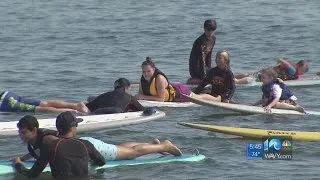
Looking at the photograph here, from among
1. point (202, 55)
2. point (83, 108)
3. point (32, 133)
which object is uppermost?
point (202, 55)

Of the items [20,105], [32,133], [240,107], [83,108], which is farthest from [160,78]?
[32,133]

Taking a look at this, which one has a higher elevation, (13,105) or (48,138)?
(48,138)

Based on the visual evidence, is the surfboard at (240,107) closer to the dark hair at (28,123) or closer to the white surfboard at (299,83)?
the white surfboard at (299,83)

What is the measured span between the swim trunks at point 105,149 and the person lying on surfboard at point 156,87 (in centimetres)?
460

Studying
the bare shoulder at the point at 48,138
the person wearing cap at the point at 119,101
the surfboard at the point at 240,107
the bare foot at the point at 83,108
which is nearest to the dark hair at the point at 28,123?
the bare shoulder at the point at 48,138

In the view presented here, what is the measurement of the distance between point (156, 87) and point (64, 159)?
6.54 meters

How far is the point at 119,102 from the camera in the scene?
702 inches

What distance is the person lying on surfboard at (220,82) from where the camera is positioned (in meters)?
19.6

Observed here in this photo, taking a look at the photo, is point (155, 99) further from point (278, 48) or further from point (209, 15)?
point (209, 15)

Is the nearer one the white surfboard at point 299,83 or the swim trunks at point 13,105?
the swim trunks at point 13,105

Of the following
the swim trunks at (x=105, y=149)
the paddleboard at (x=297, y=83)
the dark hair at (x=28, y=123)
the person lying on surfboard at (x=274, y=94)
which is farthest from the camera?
the paddleboard at (x=297, y=83)

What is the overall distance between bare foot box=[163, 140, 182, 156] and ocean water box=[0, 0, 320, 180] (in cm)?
19

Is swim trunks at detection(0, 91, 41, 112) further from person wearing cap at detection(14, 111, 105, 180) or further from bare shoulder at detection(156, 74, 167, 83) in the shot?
person wearing cap at detection(14, 111, 105, 180)

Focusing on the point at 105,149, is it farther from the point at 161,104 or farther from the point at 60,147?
the point at 161,104
